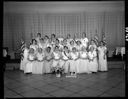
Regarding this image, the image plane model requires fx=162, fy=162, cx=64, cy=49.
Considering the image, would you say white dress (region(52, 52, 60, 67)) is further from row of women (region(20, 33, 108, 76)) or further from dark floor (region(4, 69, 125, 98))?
dark floor (region(4, 69, 125, 98))

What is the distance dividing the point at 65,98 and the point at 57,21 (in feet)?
21.0

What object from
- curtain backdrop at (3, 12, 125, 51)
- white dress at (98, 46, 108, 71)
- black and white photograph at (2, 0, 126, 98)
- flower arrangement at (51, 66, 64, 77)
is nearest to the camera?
black and white photograph at (2, 0, 126, 98)

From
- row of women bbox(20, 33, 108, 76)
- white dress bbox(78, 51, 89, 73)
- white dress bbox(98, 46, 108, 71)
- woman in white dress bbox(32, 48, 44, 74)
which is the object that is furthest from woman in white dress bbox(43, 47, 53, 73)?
white dress bbox(98, 46, 108, 71)

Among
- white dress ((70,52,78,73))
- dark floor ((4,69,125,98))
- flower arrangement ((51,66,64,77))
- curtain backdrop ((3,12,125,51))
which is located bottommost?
dark floor ((4,69,125,98))

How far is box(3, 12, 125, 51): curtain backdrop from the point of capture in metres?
9.66

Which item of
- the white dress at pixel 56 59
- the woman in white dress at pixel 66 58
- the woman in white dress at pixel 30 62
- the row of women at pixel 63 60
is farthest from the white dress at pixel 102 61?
the woman in white dress at pixel 30 62

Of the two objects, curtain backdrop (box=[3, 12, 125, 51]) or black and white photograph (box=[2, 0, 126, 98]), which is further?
curtain backdrop (box=[3, 12, 125, 51])

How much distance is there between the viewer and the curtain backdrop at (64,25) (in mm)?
9664

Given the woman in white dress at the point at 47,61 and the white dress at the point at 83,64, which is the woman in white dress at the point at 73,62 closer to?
the white dress at the point at 83,64

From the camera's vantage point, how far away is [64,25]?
9.97 m

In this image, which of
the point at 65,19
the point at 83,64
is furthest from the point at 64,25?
the point at 83,64

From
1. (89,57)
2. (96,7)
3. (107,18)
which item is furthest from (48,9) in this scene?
(89,57)

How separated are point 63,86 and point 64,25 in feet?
17.3

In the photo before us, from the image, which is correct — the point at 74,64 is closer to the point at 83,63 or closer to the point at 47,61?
the point at 83,63
